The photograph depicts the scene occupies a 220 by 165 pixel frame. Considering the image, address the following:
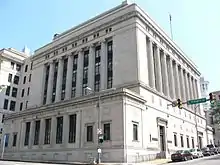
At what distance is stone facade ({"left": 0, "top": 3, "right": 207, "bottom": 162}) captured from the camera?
3638 centimetres

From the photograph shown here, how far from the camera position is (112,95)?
36344mm

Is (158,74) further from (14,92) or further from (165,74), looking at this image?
(14,92)

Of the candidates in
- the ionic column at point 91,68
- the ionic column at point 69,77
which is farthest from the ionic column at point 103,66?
the ionic column at point 69,77

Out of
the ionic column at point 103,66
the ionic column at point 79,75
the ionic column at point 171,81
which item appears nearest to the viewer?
the ionic column at point 103,66

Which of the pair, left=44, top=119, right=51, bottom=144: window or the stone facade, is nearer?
the stone facade

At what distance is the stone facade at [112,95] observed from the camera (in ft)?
119

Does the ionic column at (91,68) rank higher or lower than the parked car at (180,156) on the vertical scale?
higher

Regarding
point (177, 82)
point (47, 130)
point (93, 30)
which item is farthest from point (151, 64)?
point (47, 130)

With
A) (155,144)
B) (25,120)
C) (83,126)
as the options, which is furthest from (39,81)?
(155,144)

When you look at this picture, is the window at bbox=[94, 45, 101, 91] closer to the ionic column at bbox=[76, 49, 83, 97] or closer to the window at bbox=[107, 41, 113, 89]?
the window at bbox=[107, 41, 113, 89]

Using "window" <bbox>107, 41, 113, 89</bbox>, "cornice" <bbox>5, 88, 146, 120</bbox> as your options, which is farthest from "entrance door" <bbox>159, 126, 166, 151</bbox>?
"window" <bbox>107, 41, 113, 89</bbox>

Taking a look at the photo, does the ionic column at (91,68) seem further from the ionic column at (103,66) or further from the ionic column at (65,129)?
the ionic column at (65,129)

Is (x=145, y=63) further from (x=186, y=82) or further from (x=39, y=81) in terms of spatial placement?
(x=39, y=81)

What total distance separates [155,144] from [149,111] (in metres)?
5.72
